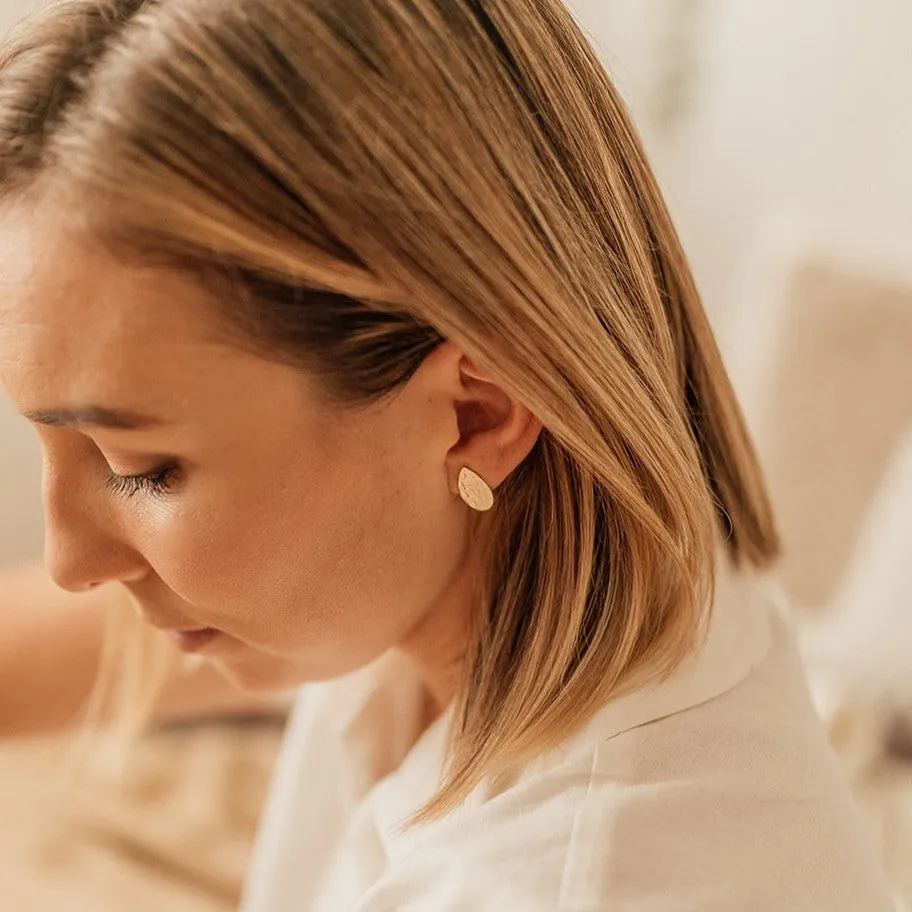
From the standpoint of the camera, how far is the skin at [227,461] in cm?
56

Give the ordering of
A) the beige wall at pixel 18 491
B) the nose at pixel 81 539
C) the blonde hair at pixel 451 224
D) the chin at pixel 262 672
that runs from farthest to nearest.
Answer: the beige wall at pixel 18 491 < the chin at pixel 262 672 < the nose at pixel 81 539 < the blonde hair at pixel 451 224

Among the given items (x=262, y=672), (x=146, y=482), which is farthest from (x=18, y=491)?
(x=146, y=482)

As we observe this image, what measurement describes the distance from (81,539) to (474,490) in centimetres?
21

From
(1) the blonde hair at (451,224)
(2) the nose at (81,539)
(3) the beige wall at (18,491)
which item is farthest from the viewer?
(3) the beige wall at (18,491)

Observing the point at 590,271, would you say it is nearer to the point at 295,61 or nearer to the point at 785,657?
the point at 295,61

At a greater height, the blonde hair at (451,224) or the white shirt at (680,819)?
the blonde hair at (451,224)

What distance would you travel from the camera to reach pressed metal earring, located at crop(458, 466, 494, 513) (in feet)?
2.14

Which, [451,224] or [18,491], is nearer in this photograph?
[451,224]

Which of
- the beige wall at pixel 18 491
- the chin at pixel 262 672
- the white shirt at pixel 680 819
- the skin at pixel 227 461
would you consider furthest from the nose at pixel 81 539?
the beige wall at pixel 18 491

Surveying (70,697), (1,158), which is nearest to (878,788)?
(70,697)

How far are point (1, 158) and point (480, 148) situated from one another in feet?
0.75

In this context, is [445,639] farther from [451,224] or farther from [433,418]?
[451,224]

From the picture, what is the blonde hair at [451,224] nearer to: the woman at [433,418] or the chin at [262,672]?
the woman at [433,418]

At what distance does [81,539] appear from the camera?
0.64 m
